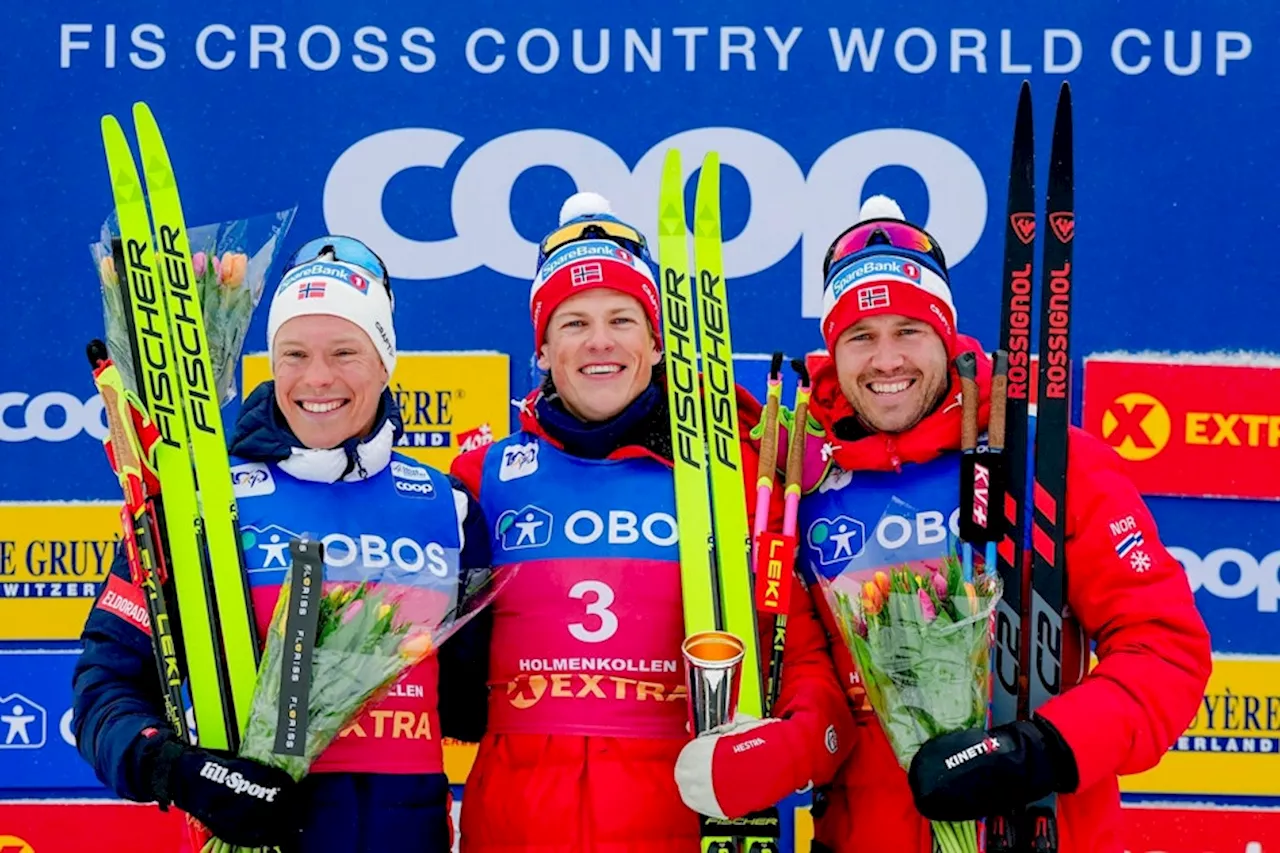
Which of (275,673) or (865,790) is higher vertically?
(275,673)

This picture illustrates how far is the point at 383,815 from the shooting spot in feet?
8.79

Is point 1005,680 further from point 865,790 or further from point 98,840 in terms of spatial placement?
point 98,840

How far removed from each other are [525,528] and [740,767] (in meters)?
0.64

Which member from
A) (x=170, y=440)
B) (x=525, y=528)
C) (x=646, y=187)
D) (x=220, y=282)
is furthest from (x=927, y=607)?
(x=646, y=187)

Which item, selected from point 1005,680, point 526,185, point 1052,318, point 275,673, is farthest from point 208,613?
point 526,185

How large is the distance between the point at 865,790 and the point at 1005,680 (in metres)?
0.33

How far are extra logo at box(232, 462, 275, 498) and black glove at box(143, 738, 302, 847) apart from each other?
0.50 meters

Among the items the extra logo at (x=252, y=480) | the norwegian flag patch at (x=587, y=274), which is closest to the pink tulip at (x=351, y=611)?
the extra logo at (x=252, y=480)

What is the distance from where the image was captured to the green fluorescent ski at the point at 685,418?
9.16ft

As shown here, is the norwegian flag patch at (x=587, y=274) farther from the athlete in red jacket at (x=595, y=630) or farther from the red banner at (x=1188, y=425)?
the red banner at (x=1188, y=425)

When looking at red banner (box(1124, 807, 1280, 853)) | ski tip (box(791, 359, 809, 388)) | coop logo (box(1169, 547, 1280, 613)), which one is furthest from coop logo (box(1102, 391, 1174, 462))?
ski tip (box(791, 359, 809, 388))

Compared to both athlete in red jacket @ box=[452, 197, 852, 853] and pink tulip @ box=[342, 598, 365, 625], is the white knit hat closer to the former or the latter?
athlete in red jacket @ box=[452, 197, 852, 853]

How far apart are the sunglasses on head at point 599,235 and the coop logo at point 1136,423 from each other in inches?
64.8

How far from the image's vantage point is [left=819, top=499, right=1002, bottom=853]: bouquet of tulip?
251 centimetres
